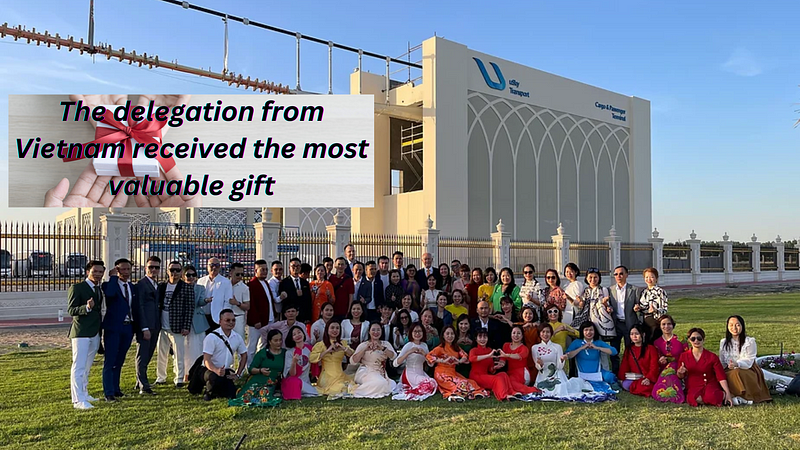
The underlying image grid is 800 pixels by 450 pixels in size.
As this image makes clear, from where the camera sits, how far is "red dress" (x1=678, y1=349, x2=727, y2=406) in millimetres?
5961

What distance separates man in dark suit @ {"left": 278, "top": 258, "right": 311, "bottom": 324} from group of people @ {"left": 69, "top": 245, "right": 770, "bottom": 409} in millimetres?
19

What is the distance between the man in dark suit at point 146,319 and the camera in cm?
630

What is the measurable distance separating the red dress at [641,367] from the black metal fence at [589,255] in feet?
50.2

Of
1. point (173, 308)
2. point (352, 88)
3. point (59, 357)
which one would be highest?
point (352, 88)

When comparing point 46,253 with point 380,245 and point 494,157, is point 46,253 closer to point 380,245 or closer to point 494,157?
point 380,245

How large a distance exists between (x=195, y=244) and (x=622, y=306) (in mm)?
11414

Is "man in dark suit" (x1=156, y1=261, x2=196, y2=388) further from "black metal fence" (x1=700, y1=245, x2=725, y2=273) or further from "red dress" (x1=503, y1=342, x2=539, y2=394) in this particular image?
"black metal fence" (x1=700, y1=245, x2=725, y2=273)

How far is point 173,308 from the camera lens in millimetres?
6672

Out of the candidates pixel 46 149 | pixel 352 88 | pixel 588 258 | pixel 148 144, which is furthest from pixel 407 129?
pixel 46 149

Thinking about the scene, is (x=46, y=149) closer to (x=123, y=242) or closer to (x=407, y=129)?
(x=123, y=242)

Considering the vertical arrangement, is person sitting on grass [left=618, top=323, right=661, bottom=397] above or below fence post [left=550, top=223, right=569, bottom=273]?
below

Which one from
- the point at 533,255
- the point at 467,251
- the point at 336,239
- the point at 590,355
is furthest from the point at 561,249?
the point at 590,355

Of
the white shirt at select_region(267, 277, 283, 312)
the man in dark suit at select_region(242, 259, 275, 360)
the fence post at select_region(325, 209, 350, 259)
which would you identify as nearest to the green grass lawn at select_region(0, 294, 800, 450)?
the man in dark suit at select_region(242, 259, 275, 360)

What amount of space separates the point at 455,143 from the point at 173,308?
1713 centimetres
